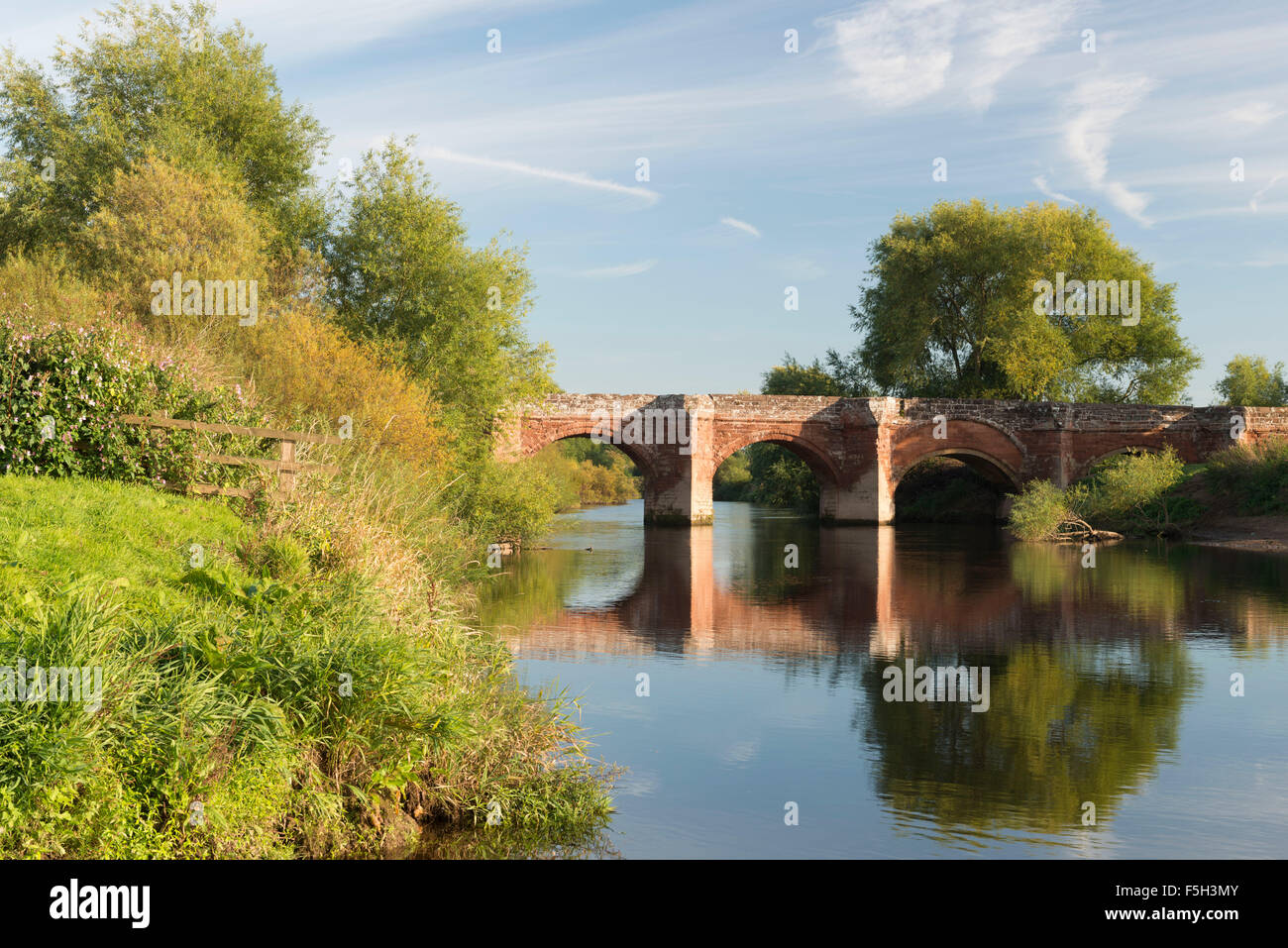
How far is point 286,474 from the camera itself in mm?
11352

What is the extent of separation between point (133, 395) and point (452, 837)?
27.7ft

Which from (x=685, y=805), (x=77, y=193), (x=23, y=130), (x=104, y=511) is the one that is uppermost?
(x=23, y=130)

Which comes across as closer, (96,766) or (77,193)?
(96,766)

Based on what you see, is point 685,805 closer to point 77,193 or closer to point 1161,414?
point 77,193

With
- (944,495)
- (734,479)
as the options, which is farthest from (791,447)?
(734,479)

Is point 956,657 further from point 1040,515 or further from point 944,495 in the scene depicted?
point 944,495

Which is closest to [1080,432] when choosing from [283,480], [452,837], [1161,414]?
[1161,414]

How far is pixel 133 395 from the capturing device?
1282cm

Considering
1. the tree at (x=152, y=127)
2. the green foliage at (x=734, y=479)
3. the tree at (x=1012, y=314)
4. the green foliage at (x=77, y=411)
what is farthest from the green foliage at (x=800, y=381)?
the green foliage at (x=77, y=411)

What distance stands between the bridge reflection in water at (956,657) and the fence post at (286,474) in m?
3.76

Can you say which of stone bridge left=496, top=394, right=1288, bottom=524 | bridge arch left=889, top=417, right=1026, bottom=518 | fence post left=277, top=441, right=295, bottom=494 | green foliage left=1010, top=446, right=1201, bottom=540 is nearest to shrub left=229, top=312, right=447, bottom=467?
fence post left=277, top=441, right=295, bottom=494

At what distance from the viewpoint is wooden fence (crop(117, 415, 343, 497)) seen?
11.3 metres

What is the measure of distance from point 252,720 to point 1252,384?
230ft

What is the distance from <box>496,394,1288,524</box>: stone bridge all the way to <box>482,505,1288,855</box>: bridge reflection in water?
9.37 meters
